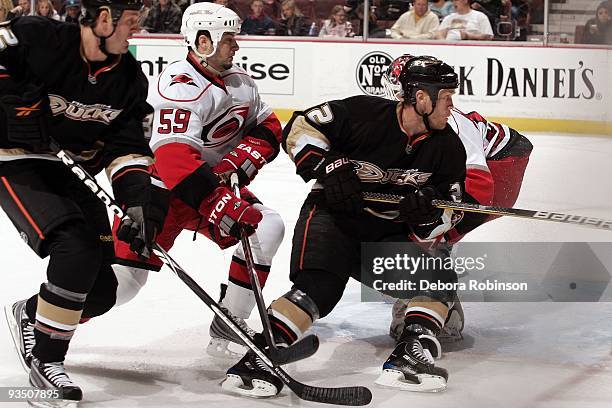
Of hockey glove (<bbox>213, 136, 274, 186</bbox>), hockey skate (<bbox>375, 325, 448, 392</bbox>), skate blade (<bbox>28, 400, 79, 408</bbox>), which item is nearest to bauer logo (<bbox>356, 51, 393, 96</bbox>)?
hockey glove (<bbox>213, 136, 274, 186</bbox>)

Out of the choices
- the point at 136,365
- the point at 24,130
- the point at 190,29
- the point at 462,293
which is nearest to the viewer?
the point at 24,130

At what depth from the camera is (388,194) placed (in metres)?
3.10

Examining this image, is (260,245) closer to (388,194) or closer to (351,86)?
(388,194)

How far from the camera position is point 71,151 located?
9.08 ft

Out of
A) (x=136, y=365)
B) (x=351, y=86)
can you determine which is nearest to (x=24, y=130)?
(x=136, y=365)

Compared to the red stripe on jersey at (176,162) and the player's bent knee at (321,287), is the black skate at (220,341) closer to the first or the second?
the player's bent knee at (321,287)

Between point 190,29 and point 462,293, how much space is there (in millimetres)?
1292

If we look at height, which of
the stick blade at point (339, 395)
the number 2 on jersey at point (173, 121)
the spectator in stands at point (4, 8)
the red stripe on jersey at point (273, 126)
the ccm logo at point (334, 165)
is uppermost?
the spectator in stands at point (4, 8)

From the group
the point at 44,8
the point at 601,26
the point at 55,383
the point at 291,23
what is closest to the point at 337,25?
the point at 291,23

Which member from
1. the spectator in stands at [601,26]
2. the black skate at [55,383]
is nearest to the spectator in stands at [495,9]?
the spectator in stands at [601,26]

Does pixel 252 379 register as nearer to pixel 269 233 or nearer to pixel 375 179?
pixel 269 233

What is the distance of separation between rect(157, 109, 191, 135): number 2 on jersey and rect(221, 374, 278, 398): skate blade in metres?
0.73

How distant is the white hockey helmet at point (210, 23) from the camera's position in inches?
126

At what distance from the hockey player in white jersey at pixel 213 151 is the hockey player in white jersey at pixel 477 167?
0.45 meters
